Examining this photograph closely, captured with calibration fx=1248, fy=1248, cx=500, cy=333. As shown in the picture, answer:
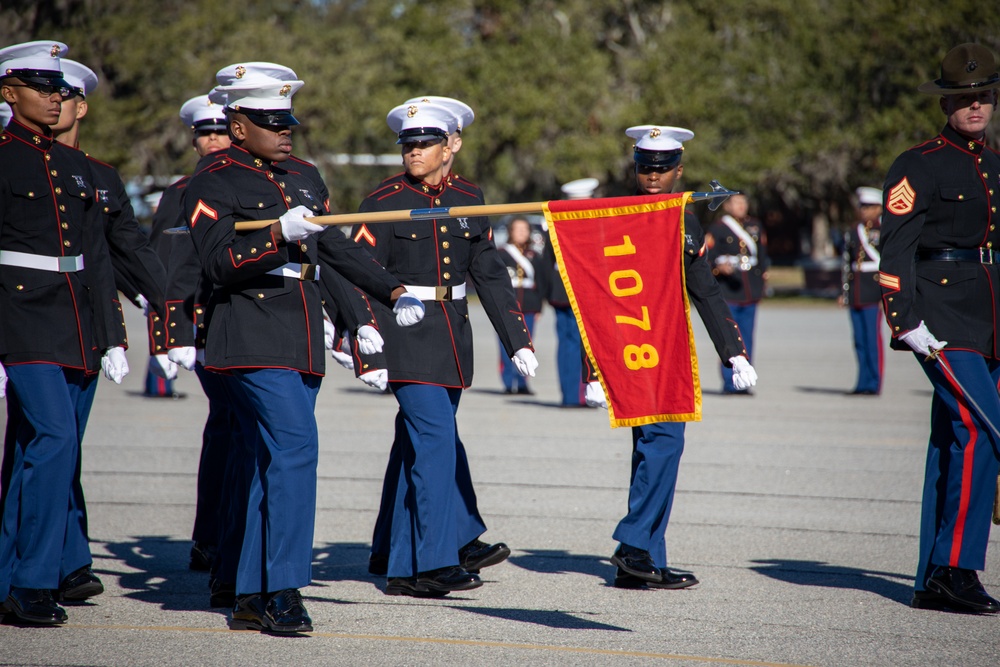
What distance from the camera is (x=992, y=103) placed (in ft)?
17.9

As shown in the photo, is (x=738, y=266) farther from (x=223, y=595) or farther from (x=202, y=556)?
(x=223, y=595)

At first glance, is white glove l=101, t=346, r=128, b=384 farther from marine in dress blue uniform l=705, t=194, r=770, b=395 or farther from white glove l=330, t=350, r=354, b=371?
marine in dress blue uniform l=705, t=194, r=770, b=395

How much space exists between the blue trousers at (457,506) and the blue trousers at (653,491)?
0.76 metres

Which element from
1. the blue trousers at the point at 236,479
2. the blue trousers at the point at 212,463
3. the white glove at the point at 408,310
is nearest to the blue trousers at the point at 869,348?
the blue trousers at the point at 212,463

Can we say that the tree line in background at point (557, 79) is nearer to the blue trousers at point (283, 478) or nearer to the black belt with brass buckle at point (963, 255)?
the black belt with brass buckle at point (963, 255)

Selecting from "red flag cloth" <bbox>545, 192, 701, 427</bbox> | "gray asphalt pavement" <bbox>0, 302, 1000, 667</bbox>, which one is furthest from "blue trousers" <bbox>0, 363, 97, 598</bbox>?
"red flag cloth" <bbox>545, 192, 701, 427</bbox>

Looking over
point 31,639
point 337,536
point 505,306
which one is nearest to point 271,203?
point 505,306

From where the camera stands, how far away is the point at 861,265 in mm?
13781

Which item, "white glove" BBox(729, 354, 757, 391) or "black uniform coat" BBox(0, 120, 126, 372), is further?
"white glove" BBox(729, 354, 757, 391)

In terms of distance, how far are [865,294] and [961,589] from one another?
8.74m

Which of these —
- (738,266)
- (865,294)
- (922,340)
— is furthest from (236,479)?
(865,294)

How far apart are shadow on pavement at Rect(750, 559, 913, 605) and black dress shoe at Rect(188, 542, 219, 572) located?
8.70 ft

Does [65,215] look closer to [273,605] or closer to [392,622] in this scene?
[273,605]

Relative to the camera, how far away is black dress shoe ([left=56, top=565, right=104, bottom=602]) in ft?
17.7
